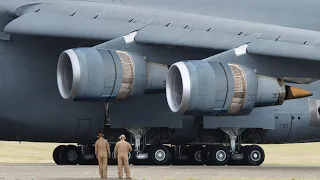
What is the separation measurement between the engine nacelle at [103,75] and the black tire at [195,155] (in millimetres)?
4553

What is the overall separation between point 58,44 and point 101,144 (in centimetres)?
454

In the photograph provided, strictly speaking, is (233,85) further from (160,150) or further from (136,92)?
(160,150)

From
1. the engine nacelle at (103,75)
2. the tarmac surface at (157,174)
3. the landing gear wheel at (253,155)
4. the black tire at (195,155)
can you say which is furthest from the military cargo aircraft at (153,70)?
the tarmac surface at (157,174)

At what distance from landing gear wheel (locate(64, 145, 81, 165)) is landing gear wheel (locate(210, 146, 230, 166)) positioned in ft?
12.4

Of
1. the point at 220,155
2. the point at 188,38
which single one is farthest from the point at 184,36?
the point at 220,155

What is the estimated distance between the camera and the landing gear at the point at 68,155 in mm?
22984

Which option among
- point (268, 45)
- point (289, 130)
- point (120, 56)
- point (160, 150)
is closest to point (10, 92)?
point (120, 56)

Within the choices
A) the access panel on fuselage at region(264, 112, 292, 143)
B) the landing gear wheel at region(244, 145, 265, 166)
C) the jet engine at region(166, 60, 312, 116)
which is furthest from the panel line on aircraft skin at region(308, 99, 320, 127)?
the jet engine at region(166, 60, 312, 116)

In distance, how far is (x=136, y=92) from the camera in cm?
1872

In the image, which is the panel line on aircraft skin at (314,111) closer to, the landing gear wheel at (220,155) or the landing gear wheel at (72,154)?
the landing gear wheel at (220,155)

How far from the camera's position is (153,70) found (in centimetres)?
1939

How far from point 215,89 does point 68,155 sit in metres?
6.48

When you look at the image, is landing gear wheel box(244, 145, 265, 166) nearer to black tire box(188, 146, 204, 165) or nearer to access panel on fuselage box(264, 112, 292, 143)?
access panel on fuselage box(264, 112, 292, 143)

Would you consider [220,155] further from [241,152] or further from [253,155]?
[253,155]
